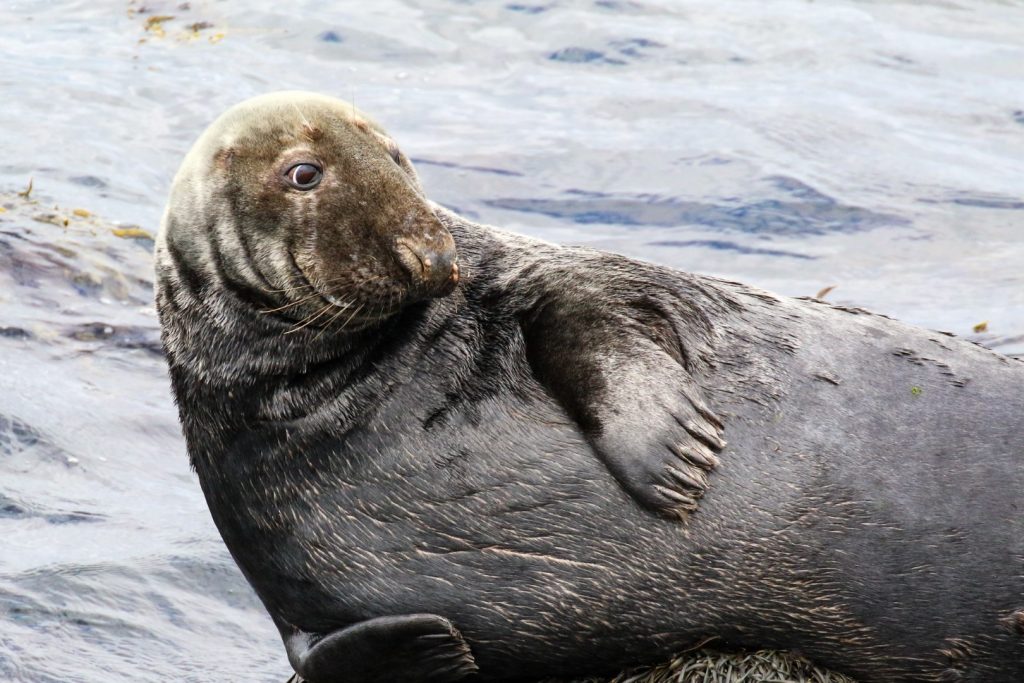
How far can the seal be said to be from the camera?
4.82m

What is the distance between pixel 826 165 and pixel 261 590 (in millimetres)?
11171

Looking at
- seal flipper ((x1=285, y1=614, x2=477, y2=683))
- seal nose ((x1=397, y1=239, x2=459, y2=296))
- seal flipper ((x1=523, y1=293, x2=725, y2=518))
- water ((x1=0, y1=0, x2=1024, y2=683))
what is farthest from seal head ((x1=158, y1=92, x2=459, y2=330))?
water ((x1=0, y1=0, x2=1024, y2=683))

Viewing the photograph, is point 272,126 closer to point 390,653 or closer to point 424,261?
point 424,261

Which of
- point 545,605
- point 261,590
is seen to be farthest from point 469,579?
point 261,590

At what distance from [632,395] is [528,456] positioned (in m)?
0.44

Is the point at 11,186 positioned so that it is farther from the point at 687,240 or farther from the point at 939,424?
the point at 939,424

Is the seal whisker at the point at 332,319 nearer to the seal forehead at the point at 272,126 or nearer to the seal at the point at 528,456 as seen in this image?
the seal at the point at 528,456

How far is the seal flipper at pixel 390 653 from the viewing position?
15.8ft

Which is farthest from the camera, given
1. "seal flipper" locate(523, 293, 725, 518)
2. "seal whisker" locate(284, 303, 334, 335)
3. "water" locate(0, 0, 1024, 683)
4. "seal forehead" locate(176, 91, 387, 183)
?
"water" locate(0, 0, 1024, 683)

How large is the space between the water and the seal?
78.7 inches

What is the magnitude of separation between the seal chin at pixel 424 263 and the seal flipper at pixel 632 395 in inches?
20.0

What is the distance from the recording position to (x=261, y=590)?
5.21m

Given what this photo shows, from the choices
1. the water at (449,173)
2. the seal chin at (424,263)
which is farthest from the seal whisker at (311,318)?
the water at (449,173)

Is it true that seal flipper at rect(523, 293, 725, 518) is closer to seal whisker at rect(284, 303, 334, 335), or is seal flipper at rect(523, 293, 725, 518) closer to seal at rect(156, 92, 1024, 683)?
seal at rect(156, 92, 1024, 683)
